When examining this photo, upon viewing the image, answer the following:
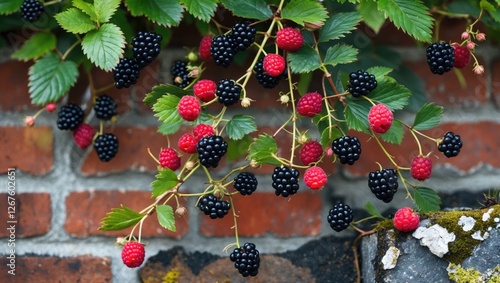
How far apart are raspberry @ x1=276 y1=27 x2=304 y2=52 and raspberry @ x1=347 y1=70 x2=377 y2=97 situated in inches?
4.1

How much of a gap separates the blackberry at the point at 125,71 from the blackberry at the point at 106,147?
15cm

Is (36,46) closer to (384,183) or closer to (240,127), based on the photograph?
(240,127)

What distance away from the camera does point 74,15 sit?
3.53ft

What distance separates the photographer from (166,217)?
1.00 m

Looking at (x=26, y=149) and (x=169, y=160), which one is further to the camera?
(x=26, y=149)

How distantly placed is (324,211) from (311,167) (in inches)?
10.3

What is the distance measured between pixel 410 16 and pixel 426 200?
0.30m

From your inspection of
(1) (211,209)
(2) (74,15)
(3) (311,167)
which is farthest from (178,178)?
(2) (74,15)

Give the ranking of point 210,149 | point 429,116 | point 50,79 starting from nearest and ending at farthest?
point 210,149, point 429,116, point 50,79

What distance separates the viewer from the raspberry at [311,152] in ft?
3.40

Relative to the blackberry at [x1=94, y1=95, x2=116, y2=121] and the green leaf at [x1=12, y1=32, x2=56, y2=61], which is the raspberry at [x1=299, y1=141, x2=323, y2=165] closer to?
the blackberry at [x1=94, y1=95, x2=116, y2=121]

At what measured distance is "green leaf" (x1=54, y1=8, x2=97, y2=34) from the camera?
3.47ft

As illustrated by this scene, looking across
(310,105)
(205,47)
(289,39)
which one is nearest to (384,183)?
(310,105)

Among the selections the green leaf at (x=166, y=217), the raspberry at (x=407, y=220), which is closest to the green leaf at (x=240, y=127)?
the green leaf at (x=166, y=217)
